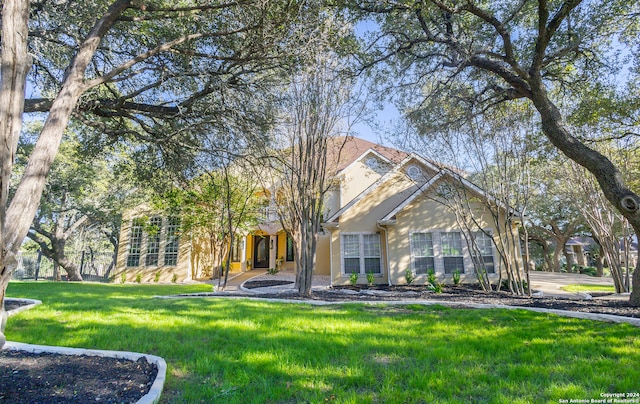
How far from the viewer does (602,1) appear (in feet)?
19.9

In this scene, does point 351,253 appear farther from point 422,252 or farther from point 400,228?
point 422,252

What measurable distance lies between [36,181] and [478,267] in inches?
473

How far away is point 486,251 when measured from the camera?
43.0 ft

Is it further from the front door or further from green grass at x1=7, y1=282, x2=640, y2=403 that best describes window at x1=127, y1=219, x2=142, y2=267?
green grass at x1=7, y1=282, x2=640, y2=403

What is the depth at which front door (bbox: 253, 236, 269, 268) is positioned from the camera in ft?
80.5

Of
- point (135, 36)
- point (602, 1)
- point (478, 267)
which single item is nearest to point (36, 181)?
point (135, 36)

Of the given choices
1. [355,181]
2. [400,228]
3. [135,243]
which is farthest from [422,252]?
[135,243]

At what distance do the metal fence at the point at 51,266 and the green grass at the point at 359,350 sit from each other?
17.3 meters

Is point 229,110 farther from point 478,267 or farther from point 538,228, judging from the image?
point 538,228

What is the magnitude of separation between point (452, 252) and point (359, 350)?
10915mm

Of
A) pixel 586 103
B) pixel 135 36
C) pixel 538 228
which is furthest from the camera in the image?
pixel 538 228

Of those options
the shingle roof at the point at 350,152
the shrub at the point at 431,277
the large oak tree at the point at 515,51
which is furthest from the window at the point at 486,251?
the large oak tree at the point at 515,51

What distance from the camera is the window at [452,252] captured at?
43.7 feet

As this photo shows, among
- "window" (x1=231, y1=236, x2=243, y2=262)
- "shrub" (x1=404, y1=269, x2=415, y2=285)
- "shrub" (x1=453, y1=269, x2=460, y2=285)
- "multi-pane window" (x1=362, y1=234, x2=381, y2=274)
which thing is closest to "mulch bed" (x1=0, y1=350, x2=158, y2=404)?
"shrub" (x1=404, y1=269, x2=415, y2=285)
